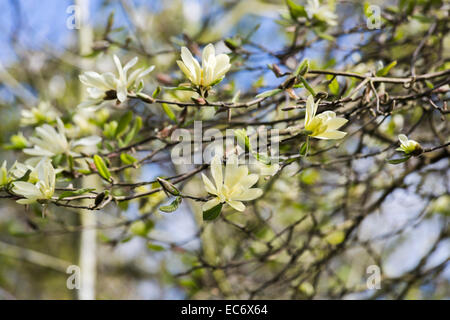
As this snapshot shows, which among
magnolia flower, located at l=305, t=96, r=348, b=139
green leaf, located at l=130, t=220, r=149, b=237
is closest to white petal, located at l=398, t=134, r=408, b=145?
magnolia flower, located at l=305, t=96, r=348, b=139

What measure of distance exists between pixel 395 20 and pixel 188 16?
2342mm

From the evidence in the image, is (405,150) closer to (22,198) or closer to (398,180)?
(398,180)

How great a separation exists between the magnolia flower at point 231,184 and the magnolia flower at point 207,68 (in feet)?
0.65

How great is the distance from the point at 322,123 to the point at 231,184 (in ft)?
0.80

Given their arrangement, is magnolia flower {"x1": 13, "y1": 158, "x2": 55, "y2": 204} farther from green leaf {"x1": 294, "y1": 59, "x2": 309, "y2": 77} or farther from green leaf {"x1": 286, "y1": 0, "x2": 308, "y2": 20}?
green leaf {"x1": 286, "y1": 0, "x2": 308, "y2": 20}

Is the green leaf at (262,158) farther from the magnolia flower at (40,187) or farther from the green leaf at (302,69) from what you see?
the magnolia flower at (40,187)

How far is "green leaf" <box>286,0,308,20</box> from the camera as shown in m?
1.31

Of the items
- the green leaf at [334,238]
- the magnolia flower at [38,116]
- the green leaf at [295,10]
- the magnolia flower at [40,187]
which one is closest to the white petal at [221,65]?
the magnolia flower at [40,187]

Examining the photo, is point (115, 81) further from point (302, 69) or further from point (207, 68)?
point (302, 69)

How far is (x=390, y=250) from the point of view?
309 centimetres

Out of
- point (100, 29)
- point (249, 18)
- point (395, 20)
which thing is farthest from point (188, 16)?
point (395, 20)

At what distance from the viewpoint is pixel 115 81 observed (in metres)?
0.97

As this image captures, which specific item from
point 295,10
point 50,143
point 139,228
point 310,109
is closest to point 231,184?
point 310,109

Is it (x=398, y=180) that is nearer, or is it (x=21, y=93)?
(x=398, y=180)
